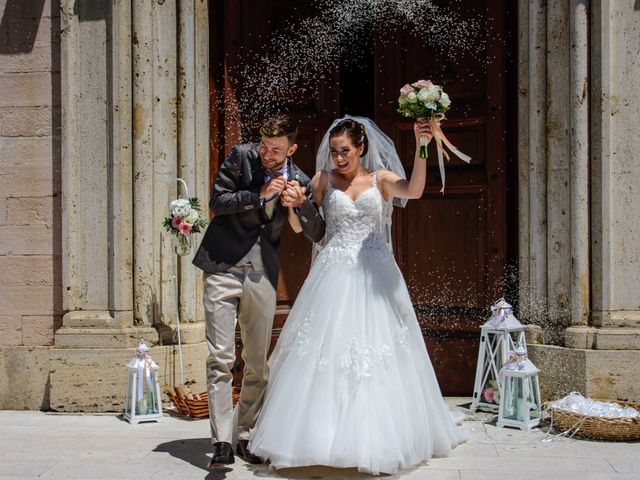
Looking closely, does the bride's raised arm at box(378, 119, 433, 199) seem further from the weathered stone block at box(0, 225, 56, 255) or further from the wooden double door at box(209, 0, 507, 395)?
the weathered stone block at box(0, 225, 56, 255)

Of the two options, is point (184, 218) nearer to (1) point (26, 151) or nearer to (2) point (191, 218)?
(2) point (191, 218)

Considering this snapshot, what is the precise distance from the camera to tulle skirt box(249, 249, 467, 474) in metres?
4.04

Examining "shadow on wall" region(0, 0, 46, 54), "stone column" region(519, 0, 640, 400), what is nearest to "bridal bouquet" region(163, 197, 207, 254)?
"shadow on wall" region(0, 0, 46, 54)

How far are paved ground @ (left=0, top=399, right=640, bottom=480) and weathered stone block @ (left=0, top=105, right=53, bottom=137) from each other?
84.2 inches

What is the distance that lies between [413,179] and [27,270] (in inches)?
126

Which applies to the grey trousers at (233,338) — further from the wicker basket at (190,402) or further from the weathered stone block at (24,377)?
the weathered stone block at (24,377)

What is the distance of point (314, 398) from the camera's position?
4.12 metres

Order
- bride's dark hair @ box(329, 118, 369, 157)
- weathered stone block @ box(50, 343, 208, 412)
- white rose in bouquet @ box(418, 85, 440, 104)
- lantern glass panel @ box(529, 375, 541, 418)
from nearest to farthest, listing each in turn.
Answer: white rose in bouquet @ box(418, 85, 440, 104) < bride's dark hair @ box(329, 118, 369, 157) < lantern glass panel @ box(529, 375, 541, 418) < weathered stone block @ box(50, 343, 208, 412)

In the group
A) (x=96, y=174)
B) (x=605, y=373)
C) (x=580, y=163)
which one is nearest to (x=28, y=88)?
(x=96, y=174)

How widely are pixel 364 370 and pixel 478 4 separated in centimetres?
332

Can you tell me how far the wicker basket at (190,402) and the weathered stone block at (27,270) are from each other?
1.24m

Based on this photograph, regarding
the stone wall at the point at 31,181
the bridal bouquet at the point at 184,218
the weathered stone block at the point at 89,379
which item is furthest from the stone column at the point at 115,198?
the bridal bouquet at the point at 184,218

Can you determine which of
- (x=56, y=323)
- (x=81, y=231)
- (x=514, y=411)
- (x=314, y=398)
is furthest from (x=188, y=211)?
(x=514, y=411)

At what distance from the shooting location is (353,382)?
4145 mm
